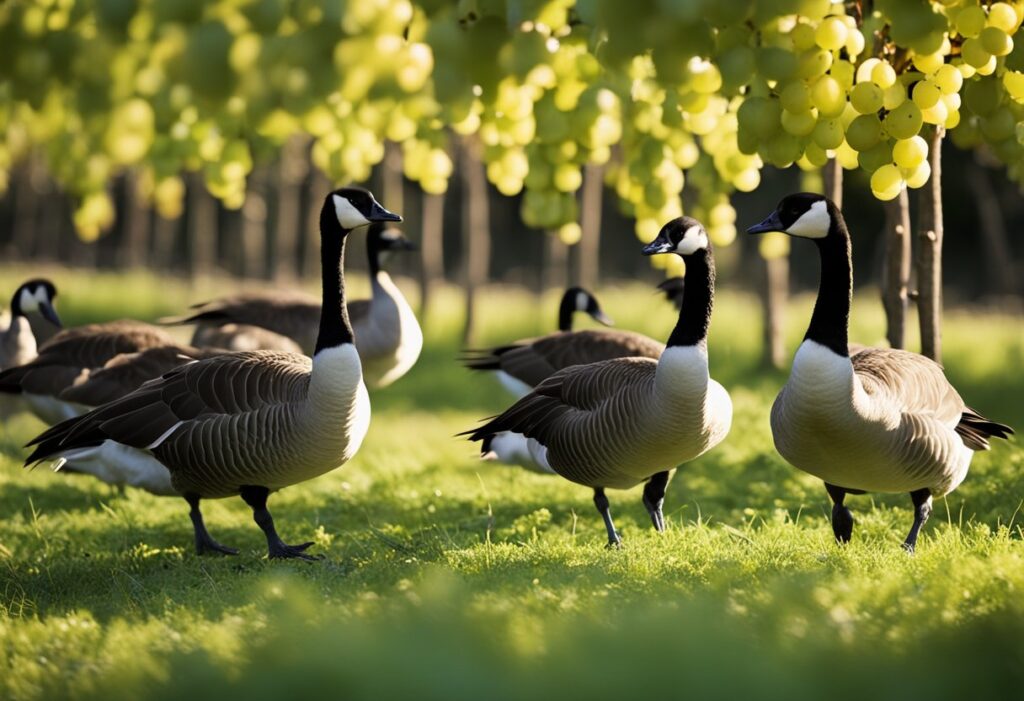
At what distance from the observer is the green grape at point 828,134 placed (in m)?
5.61

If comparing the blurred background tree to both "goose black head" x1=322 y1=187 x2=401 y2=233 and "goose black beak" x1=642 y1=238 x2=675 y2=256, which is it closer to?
"goose black head" x1=322 y1=187 x2=401 y2=233

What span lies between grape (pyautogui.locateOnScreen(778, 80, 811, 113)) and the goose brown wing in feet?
11.0

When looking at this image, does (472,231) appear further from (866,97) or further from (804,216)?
(866,97)

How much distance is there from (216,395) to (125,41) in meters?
4.52

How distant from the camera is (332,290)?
7.43 meters

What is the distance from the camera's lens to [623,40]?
3.42 m

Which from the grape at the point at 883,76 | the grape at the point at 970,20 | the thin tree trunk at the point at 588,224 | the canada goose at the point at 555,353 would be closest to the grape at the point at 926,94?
the grape at the point at 883,76

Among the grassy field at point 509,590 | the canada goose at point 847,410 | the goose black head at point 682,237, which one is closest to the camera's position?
the grassy field at point 509,590

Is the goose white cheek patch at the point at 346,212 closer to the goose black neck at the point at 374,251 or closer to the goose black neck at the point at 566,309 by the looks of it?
the goose black neck at the point at 566,309

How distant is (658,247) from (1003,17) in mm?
2247

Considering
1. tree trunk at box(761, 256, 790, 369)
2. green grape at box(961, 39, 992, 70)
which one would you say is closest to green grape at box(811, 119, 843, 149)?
green grape at box(961, 39, 992, 70)

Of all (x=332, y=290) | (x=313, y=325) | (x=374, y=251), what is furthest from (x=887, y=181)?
(x=374, y=251)

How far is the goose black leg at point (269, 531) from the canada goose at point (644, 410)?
51.6 inches

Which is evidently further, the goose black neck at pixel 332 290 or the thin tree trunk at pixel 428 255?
the thin tree trunk at pixel 428 255
